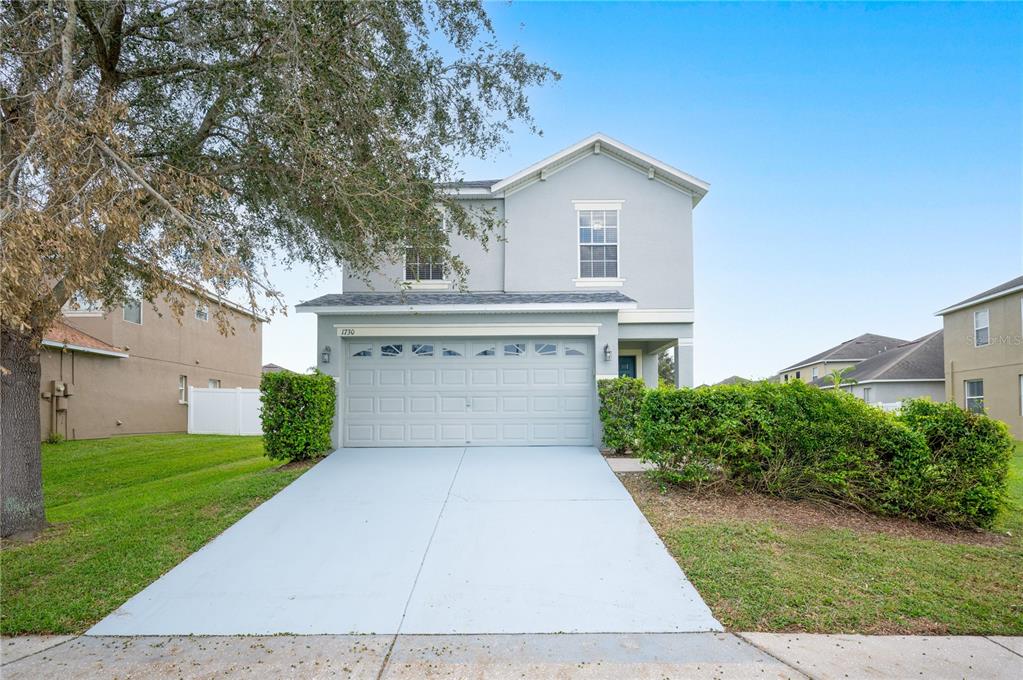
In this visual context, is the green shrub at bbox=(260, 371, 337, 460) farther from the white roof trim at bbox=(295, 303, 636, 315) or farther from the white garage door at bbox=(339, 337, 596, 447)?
the white roof trim at bbox=(295, 303, 636, 315)

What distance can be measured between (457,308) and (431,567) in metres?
6.38

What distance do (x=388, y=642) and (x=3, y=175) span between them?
17.9 feet

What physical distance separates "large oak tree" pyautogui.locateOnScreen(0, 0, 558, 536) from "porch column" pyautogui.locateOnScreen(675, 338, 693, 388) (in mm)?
6541

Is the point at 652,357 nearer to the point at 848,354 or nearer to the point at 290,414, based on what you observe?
the point at 290,414

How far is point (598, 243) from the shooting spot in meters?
13.3

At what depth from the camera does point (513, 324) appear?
37.7 ft

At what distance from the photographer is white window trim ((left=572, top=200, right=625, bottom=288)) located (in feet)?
42.9

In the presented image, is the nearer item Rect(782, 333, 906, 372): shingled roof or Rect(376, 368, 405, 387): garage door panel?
Rect(376, 368, 405, 387): garage door panel

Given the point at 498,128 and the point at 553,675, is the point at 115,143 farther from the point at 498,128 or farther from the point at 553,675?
the point at 553,675

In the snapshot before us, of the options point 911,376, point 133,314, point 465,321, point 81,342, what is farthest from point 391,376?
point 911,376

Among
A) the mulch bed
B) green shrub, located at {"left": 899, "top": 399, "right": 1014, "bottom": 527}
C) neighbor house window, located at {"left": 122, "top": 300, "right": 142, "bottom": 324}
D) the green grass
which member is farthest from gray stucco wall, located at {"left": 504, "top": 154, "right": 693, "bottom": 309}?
neighbor house window, located at {"left": 122, "top": 300, "right": 142, "bottom": 324}

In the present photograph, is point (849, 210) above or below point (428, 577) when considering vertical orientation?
above

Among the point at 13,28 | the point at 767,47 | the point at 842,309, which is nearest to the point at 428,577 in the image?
the point at 13,28

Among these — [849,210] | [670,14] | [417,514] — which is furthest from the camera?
[849,210]
